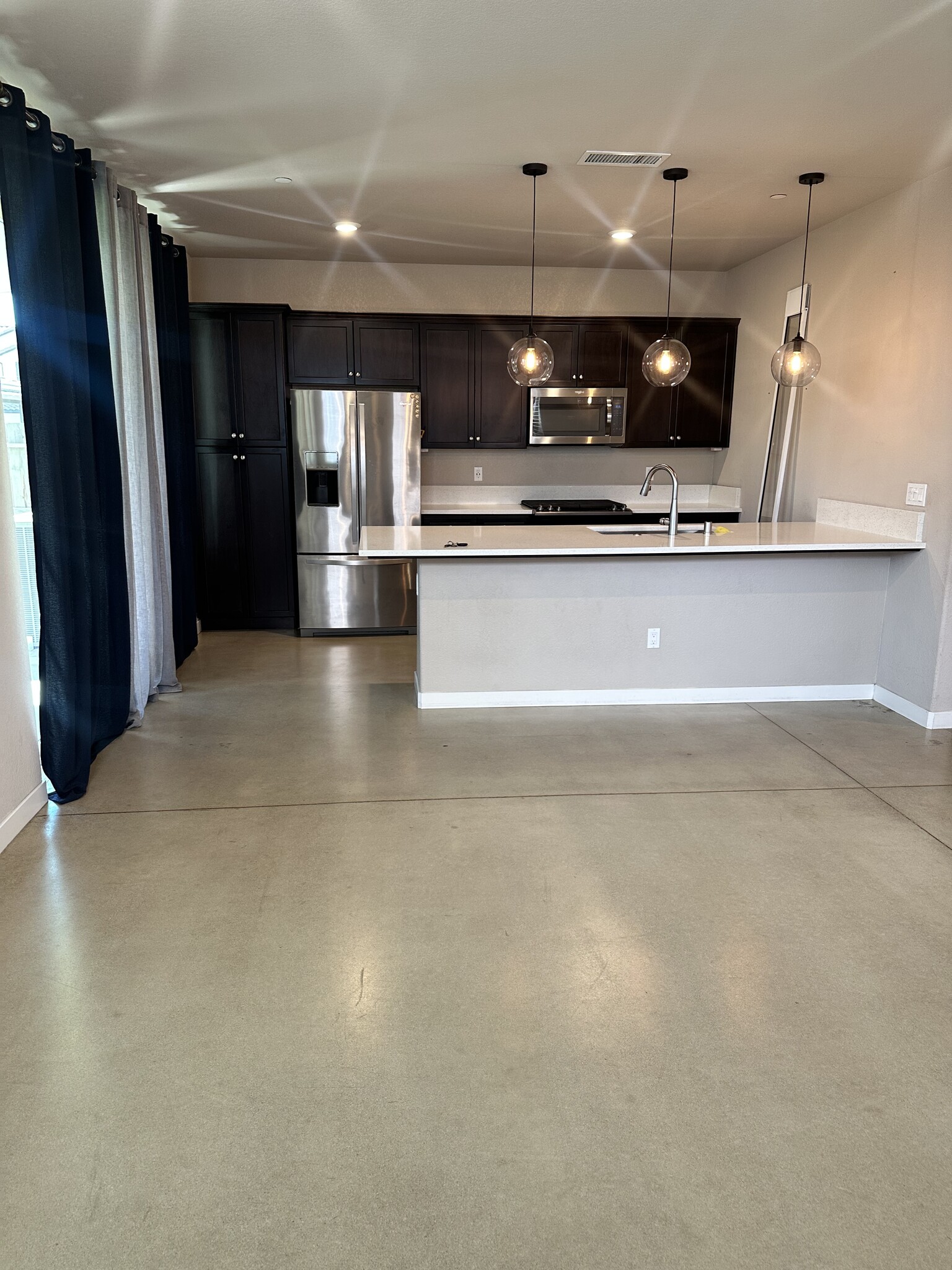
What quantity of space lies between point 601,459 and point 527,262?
154 centimetres

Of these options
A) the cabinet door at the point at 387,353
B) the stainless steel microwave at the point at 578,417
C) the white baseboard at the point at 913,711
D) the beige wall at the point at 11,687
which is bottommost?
the white baseboard at the point at 913,711

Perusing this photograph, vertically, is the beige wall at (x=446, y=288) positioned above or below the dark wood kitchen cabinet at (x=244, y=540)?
above

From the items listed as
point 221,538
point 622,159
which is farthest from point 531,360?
point 221,538

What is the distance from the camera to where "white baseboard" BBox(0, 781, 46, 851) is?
303cm

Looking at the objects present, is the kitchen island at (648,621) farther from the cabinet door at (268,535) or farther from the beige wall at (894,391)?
the cabinet door at (268,535)

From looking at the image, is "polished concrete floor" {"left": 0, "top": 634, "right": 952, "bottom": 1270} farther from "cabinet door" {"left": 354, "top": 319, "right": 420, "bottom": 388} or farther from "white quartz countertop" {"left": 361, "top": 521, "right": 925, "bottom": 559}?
"cabinet door" {"left": 354, "top": 319, "right": 420, "bottom": 388}

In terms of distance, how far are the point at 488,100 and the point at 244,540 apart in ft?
11.9

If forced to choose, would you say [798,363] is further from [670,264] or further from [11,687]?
[11,687]

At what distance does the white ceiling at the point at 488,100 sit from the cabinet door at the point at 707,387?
1.26 meters

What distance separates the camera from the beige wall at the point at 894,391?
13.5 ft

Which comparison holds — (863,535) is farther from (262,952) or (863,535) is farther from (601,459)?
(262,952)

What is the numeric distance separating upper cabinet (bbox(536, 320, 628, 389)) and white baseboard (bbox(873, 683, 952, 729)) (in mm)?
2982

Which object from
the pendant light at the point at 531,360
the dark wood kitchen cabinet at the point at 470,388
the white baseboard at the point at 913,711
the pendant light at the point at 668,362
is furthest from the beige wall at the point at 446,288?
the white baseboard at the point at 913,711

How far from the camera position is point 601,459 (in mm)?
6742
